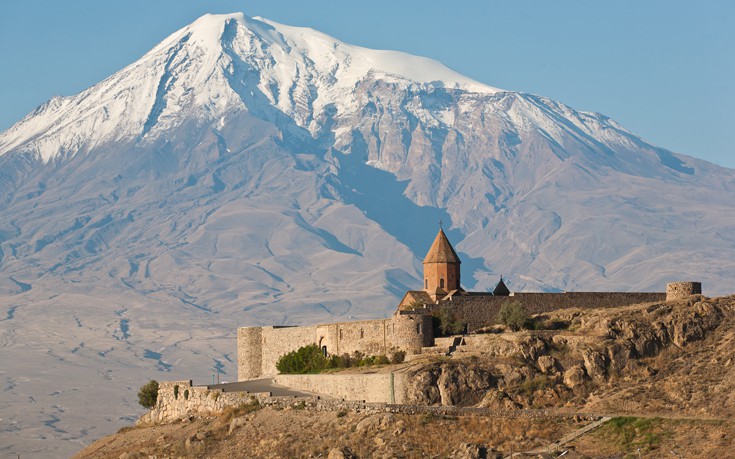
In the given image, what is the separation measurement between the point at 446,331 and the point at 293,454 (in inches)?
590

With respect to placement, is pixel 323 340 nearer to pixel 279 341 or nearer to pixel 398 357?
pixel 279 341

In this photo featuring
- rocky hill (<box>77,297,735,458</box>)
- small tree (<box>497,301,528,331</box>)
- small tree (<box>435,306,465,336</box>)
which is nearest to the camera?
rocky hill (<box>77,297,735,458</box>)

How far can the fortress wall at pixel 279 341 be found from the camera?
80.0 metres

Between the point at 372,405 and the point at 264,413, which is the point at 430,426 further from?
the point at 264,413

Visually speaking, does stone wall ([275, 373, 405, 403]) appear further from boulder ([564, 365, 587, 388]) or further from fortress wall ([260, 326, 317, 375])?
fortress wall ([260, 326, 317, 375])

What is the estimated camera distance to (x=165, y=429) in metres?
69.2

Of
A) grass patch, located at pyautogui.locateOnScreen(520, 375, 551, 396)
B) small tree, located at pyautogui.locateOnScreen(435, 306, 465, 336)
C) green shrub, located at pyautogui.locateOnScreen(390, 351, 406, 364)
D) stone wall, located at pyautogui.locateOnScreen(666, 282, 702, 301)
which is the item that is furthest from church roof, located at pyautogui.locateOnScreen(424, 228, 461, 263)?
grass patch, located at pyautogui.locateOnScreen(520, 375, 551, 396)

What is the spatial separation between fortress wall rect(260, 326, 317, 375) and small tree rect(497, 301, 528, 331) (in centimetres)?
1086

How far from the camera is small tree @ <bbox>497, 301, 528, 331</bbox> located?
235 feet

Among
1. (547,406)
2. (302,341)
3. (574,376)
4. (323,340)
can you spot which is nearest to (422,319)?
(323,340)

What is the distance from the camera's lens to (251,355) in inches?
3300

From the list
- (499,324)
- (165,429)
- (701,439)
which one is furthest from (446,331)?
(701,439)

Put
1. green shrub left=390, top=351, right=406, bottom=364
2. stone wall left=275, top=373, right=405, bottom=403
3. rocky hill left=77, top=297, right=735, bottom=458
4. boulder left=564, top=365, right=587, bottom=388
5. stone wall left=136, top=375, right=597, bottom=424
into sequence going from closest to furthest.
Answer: rocky hill left=77, top=297, right=735, bottom=458, stone wall left=136, top=375, right=597, bottom=424, stone wall left=275, top=373, right=405, bottom=403, boulder left=564, top=365, right=587, bottom=388, green shrub left=390, top=351, right=406, bottom=364

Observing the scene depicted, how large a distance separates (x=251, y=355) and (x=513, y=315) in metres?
18.0
